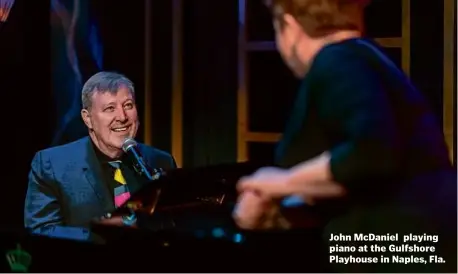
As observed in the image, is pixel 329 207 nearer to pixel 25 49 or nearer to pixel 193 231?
pixel 193 231

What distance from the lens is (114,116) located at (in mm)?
2893

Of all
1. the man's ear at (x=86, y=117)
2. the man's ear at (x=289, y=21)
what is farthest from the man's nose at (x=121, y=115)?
the man's ear at (x=289, y=21)

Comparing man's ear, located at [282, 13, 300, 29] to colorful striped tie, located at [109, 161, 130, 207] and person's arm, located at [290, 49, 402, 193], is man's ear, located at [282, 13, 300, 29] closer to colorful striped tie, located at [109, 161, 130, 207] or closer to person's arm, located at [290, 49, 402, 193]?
person's arm, located at [290, 49, 402, 193]

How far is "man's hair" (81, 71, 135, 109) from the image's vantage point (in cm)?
290

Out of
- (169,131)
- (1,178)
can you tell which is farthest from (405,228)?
(1,178)

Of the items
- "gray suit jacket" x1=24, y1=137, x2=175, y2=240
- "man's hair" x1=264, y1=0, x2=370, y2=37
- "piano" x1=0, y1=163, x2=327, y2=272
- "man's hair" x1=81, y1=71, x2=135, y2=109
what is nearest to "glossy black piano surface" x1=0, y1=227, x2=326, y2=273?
"piano" x1=0, y1=163, x2=327, y2=272

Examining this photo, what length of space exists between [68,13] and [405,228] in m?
1.55

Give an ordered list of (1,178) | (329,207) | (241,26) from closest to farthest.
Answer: (329,207) → (241,26) → (1,178)

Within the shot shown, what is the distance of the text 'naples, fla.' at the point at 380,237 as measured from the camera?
8.71 ft

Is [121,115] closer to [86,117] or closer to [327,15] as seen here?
[86,117]

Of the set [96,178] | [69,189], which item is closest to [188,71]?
[96,178]

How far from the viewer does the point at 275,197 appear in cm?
267

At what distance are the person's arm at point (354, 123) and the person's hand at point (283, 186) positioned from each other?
0.03 m

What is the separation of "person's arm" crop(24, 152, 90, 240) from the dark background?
4cm
